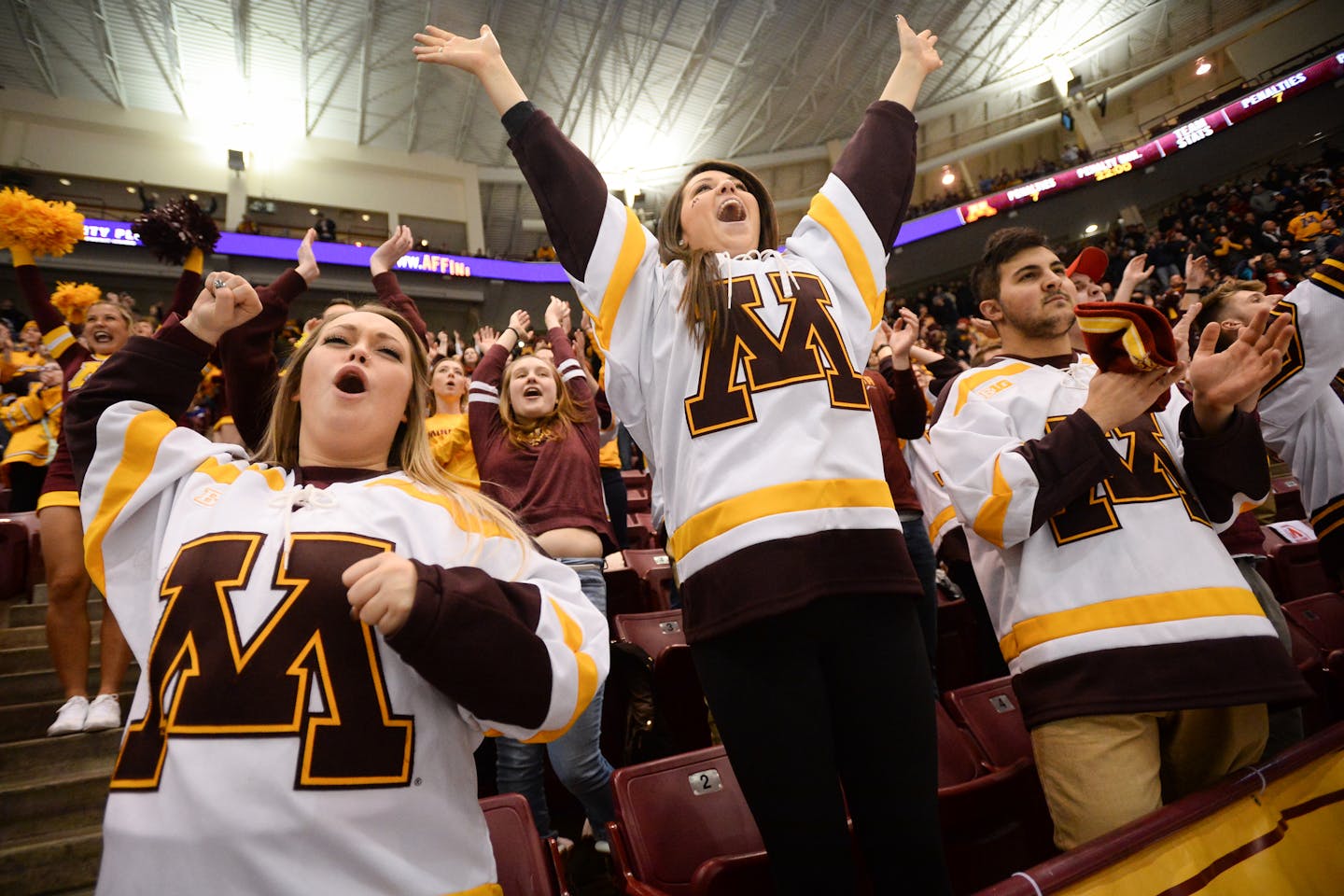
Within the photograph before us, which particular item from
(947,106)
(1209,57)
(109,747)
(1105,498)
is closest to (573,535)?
(1105,498)

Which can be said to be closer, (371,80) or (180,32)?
(180,32)

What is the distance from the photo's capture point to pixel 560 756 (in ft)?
6.02

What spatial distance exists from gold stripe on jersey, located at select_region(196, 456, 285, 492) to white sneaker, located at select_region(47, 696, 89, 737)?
6.37ft

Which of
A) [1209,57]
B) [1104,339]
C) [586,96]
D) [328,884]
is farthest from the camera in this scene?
[1209,57]

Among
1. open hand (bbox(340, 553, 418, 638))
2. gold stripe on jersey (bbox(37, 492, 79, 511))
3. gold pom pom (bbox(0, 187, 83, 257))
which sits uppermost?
gold pom pom (bbox(0, 187, 83, 257))

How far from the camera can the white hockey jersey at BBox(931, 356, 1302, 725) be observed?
124 centimetres

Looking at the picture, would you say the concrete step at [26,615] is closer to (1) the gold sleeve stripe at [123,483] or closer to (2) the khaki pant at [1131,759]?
(1) the gold sleeve stripe at [123,483]

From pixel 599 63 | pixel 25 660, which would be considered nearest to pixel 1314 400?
pixel 25 660

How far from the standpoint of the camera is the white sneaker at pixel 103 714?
2.29m

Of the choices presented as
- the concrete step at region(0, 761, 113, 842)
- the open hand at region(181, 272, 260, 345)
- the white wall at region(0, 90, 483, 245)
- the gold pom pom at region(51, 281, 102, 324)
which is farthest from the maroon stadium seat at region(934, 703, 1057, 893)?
the white wall at region(0, 90, 483, 245)

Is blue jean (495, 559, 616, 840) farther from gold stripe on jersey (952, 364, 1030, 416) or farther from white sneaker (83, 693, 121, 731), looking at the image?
white sneaker (83, 693, 121, 731)

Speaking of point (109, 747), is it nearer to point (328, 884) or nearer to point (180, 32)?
point (328, 884)

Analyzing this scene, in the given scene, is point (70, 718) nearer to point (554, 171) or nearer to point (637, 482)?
point (554, 171)

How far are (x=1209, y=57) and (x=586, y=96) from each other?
1507cm
